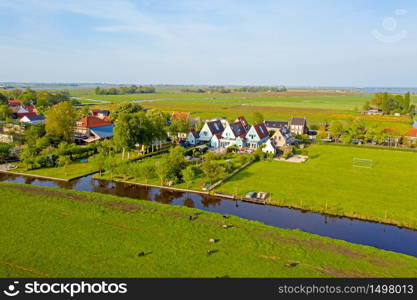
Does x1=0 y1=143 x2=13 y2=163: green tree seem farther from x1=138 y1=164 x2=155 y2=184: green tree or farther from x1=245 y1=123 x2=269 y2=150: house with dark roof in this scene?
x1=245 y1=123 x2=269 y2=150: house with dark roof

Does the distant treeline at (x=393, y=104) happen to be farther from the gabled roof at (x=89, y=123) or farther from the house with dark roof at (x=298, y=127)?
the gabled roof at (x=89, y=123)

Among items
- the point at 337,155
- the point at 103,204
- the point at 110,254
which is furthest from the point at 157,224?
the point at 337,155

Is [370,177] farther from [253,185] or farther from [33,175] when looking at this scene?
[33,175]

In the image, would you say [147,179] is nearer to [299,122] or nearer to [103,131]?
[103,131]

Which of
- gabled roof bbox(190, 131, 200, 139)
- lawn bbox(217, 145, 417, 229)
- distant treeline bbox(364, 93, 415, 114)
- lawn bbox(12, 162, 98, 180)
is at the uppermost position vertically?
distant treeline bbox(364, 93, 415, 114)

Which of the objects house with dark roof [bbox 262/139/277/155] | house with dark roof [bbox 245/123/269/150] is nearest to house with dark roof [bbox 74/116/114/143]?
house with dark roof [bbox 245/123/269/150]
